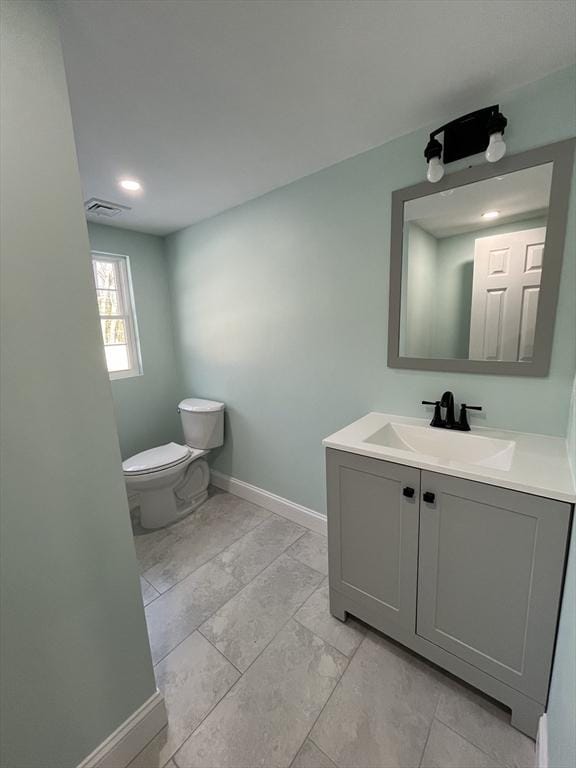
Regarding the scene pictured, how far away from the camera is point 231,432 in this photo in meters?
2.70

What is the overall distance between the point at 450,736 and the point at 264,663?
722 millimetres

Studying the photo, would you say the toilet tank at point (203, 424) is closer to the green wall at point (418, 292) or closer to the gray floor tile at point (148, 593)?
the gray floor tile at point (148, 593)

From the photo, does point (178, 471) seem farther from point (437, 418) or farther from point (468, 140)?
point (468, 140)

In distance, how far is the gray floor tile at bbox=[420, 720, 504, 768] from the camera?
3.35ft

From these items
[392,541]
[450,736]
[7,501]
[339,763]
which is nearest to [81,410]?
[7,501]

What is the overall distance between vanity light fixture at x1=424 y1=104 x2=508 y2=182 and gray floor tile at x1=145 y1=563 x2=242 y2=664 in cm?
233

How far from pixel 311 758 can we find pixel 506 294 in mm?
1874

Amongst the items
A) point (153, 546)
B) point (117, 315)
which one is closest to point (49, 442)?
point (153, 546)

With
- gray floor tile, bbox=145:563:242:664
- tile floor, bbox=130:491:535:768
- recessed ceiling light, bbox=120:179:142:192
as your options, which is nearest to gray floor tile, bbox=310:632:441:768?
tile floor, bbox=130:491:535:768

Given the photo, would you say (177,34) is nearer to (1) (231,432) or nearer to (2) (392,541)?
→ (2) (392,541)

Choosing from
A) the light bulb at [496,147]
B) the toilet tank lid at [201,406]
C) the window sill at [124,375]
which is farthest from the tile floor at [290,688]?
the light bulb at [496,147]

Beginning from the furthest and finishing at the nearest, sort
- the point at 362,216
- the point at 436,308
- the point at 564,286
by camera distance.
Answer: the point at 362,216 → the point at 436,308 → the point at 564,286

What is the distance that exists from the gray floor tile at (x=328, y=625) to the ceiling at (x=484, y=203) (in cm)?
192

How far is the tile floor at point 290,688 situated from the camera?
1.06 meters
